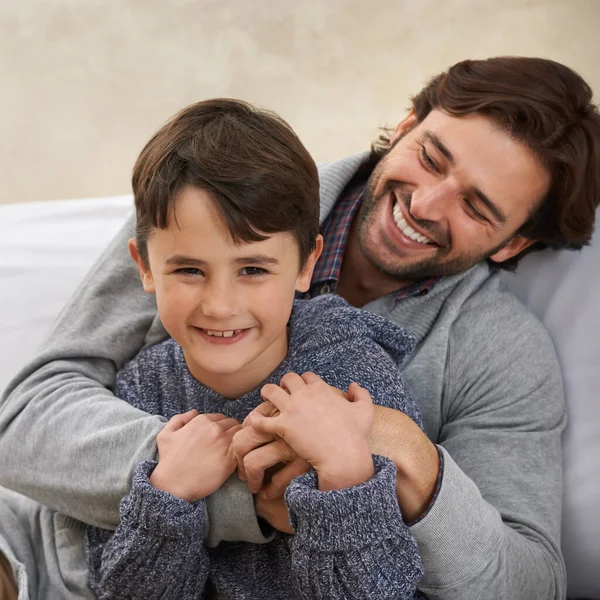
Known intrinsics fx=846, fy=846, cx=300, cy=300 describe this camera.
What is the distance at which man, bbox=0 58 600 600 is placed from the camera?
1.17m

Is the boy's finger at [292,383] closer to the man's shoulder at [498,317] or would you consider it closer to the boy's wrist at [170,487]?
the boy's wrist at [170,487]

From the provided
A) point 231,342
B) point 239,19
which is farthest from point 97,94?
point 231,342

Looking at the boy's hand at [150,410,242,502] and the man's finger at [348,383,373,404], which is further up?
the man's finger at [348,383,373,404]

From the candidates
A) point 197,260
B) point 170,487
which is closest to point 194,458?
point 170,487

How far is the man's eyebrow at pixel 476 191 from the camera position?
152 cm

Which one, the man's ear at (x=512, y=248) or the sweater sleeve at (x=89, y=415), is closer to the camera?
the sweater sleeve at (x=89, y=415)

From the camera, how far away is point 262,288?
113cm

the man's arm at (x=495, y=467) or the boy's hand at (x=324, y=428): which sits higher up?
the boy's hand at (x=324, y=428)

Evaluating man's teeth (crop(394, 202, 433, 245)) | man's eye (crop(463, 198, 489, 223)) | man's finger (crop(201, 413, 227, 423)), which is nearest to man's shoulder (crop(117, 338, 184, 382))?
man's finger (crop(201, 413, 227, 423))

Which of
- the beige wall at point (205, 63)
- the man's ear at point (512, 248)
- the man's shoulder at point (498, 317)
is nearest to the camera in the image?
the man's shoulder at point (498, 317)

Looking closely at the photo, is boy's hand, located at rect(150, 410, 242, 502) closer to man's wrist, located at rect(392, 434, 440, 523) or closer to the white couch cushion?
man's wrist, located at rect(392, 434, 440, 523)

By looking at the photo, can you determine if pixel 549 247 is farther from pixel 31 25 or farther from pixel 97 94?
pixel 31 25

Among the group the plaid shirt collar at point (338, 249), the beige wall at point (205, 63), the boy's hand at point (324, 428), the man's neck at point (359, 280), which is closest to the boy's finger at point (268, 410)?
the boy's hand at point (324, 428)

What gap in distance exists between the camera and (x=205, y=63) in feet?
8.71
